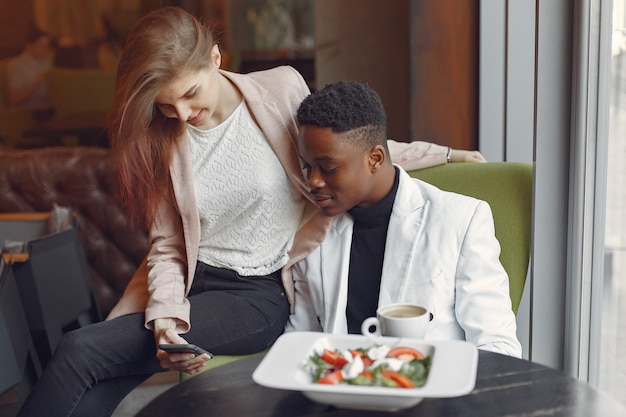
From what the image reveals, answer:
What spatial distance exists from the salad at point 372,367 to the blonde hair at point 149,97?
2.48 ft

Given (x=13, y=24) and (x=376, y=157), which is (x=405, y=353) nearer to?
(x=376, y=157)

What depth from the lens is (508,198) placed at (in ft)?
6.69

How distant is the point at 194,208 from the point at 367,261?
428 millimetres

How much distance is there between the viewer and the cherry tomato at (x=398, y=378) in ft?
3.94

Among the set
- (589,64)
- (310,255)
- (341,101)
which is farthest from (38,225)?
(589,64)

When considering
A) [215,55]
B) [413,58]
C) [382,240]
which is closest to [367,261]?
[382,240]

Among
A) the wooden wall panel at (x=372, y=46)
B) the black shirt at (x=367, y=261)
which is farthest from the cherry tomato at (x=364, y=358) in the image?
the wooden wall panel at (x=372, y=46)

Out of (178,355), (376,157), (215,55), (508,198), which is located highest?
Answer: (215,55)

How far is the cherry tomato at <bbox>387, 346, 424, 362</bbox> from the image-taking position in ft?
4.21

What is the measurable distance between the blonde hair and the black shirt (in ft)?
1.57

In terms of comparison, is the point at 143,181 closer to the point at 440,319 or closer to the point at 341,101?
the point at 341,101

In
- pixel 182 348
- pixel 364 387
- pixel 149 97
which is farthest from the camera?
pixel 149 97

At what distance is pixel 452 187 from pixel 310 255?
1.39 ft

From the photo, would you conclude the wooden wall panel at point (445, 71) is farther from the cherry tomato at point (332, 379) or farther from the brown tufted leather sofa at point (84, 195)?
the cherry tomato at point (332, 379)
